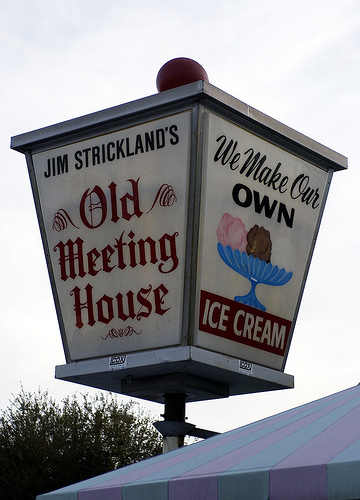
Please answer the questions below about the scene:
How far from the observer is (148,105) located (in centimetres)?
1234

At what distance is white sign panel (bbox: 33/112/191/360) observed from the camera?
12062 mm

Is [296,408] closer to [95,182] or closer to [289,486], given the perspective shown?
[289,486]

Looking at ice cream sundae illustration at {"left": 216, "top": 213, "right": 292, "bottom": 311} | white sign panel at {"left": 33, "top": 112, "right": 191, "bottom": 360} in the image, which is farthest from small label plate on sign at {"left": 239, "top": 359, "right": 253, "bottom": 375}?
white sign panel at {"left": 33, "top": 112, "right": 191, "bottom": 360}

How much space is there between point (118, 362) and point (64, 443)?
22.4m

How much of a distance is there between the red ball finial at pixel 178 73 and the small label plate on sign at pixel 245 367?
4.30 metres

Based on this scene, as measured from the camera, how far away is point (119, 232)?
1259cm

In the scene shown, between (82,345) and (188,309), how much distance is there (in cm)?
195

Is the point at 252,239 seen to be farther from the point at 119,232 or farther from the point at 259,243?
the point at 119,232

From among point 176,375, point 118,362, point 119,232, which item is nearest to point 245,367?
point 176,375

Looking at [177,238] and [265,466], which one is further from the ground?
[177,238]

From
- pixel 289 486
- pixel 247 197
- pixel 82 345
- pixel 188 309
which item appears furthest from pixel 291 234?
pixel 289 486

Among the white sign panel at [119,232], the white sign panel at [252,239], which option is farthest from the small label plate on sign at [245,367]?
the white sign panel at [119,232]

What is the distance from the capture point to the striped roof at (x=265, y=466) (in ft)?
19.6

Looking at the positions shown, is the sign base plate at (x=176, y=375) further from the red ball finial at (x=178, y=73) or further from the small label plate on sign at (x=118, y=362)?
the red ball finial at (x=178, y=73)
